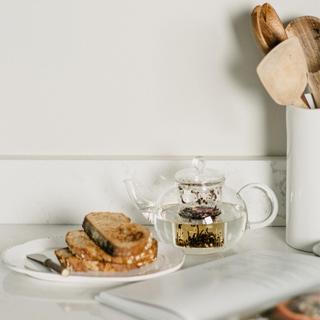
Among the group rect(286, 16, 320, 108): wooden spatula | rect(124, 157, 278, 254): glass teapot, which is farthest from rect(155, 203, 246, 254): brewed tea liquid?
rect(286, 16, 320, 108): wooden spatula

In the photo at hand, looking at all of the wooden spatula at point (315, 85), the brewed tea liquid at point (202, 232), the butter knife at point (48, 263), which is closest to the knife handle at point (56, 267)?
the butter knife at point (48, 263)

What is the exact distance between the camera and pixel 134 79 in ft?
4.43

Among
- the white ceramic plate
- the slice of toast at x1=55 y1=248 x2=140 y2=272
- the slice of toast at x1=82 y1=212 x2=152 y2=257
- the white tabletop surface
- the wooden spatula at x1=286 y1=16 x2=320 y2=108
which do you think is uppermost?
the wooden spatula at x1=286 y1=16 x2=320 y2=108

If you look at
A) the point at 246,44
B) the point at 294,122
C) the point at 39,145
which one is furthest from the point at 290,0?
the point at 39,145

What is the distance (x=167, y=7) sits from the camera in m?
1.33

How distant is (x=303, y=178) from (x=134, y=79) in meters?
0.32

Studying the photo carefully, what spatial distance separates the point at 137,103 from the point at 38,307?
46 centimetres

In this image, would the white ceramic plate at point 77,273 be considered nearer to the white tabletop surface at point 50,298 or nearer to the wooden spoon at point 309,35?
the white tabletop surface at point 50,298

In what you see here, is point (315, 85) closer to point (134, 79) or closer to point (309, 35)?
point (309, 35)

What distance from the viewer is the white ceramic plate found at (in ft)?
3.42

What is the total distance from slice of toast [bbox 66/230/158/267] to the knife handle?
0.03 meters

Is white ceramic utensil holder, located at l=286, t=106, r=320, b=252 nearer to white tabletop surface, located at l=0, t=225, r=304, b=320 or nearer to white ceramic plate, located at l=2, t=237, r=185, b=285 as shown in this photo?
white tabletop surface, located at l=0, t=225, r=304, b=320

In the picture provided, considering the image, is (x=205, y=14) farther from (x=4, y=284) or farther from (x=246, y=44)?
(x=4, y=284)

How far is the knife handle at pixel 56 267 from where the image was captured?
3.42 feet
